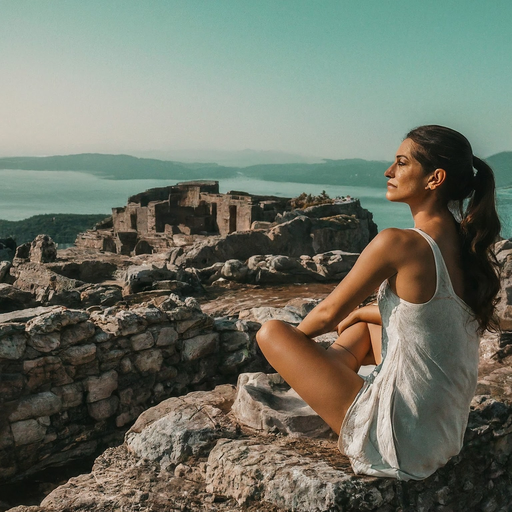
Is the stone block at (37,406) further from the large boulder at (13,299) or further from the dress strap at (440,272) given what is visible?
the large boulder at (13,299)

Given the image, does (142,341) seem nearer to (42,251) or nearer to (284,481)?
(284,481)

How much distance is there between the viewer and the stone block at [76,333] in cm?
417

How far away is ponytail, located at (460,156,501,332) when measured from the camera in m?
2.38

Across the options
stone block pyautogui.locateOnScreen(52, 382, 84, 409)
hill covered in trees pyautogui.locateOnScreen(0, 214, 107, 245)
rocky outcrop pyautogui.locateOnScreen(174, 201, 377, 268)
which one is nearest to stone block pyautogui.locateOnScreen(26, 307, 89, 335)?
stone block pyautogui.locateOnScreen(52, 382, 84, 409)

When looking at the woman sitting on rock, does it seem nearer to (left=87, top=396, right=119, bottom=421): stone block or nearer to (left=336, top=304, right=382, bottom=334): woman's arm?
(left=336, top=304, right=382, bottom=334): woman's arm

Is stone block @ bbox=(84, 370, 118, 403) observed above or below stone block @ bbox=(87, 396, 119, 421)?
above

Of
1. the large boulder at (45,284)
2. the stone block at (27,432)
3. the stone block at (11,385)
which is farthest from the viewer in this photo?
the large boulder at (45,284)

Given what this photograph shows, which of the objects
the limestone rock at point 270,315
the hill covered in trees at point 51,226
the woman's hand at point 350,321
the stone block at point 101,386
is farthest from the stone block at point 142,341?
the hill covered in trees at point 51,226

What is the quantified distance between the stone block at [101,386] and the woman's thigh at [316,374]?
7.01ft

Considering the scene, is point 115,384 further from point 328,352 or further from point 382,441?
point 382,441

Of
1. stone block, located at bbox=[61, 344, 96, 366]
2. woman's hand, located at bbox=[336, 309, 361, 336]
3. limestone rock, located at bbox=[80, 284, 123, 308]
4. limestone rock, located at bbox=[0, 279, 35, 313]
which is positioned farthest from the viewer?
limestone rock, located at bbox=[0, 279, 35, 313]

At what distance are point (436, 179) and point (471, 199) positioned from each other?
0.71 ft

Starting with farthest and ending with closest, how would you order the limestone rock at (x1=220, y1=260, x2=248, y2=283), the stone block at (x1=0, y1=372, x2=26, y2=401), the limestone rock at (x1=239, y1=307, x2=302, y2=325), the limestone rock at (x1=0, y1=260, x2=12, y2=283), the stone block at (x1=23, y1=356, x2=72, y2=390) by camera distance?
the limestone rock at (x1=0, y1=260, x2=12, y2=283) < the limestone rock at (x1=220, y1=260, x2=248, y2=283) < the limestone rock at (x1=239, y1=307, x2=302, y2=325) < the stone block at (x1=23, y1=356, x2=72, y2=390) < the stone block at (x1=0, y1=372, x2=26, y2=401)

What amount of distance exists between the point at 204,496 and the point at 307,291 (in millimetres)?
5639
